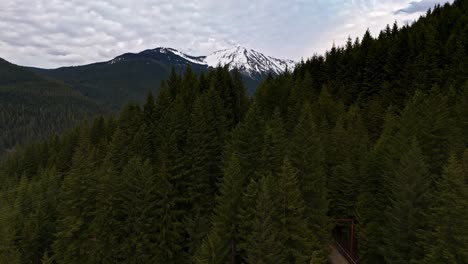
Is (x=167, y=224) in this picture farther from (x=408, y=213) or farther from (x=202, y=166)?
(x=408, y=213)

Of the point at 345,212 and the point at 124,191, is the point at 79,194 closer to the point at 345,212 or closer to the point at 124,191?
the point at 124,191

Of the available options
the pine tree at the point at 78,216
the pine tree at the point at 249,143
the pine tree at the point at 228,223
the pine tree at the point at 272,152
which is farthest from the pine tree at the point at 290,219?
the pine tree at the point at 78,216

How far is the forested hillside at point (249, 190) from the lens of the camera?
2848 centimetres

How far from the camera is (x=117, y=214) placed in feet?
124

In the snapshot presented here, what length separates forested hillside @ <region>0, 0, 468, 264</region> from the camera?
28484 mm

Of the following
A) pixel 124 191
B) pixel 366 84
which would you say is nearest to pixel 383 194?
pixel 124 191

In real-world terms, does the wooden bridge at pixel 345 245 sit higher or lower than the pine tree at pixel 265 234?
lower

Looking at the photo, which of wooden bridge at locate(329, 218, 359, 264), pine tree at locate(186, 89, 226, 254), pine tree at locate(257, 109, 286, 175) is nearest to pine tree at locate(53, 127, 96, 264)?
pine tree at locate(186, 89, 226, 254)

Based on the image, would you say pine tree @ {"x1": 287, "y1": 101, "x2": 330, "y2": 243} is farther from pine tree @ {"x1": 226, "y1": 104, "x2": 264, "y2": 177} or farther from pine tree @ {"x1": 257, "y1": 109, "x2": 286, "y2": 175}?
pine tree @ {"x1": 226, "y1": 104, "x2": 264, "y2": 177}

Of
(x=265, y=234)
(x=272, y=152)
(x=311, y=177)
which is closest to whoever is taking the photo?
(x=265, y=234)

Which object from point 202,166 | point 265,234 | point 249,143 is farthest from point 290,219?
point 202,166

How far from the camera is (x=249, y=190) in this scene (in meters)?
30.0

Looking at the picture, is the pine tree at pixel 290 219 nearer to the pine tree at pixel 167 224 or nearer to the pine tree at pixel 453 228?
the pine tree at pixel 453 228

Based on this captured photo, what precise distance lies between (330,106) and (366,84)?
1553cm
